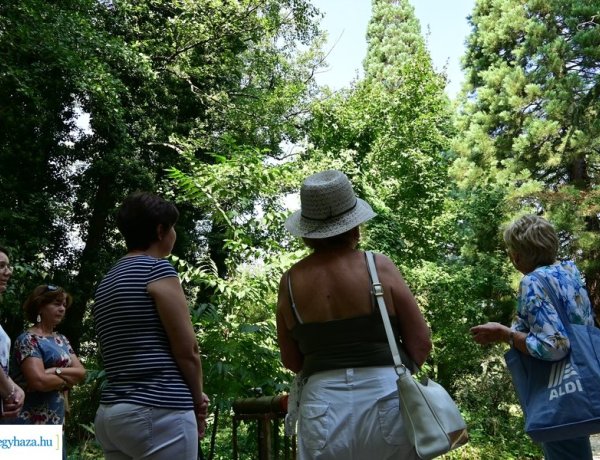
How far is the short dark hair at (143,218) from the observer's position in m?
2.11

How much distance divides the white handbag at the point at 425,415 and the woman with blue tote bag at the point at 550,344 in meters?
0.54

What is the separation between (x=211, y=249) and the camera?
46.6ft

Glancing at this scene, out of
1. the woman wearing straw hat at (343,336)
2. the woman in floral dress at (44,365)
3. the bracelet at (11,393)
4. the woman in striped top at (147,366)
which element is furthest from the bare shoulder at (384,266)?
the woman in floral dress at (44,365)

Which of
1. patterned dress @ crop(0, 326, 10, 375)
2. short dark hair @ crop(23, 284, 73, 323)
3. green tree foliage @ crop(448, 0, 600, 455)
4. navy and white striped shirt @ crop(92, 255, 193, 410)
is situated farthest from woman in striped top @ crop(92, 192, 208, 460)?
green tree foliage @ crop(448, 0, 600, 455)

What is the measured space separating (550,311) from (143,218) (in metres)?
1.45

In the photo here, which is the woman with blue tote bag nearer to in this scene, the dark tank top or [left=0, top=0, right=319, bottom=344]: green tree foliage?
the dark tank top

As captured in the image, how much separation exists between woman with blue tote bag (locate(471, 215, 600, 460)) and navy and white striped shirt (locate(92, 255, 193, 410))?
1155mm

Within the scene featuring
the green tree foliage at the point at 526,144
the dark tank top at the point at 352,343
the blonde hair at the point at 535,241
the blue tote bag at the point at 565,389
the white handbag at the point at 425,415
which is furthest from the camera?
the green tree foliage at the point at 526,144

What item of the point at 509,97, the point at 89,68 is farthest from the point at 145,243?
the point at 509,97

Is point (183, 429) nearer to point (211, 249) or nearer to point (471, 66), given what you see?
point (211, 249)

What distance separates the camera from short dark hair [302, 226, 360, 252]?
2.04m

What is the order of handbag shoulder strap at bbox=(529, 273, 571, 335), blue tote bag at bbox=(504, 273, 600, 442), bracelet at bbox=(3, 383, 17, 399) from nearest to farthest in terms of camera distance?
1. blue tote bag at bbox=(504, 273, 600, 442)
2. handbag shoulder strap at bbox=(529, 273, 571, 335)
3. bracelet at bbox=(3, 383, 17, 399)

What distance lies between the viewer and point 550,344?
218 centimetres

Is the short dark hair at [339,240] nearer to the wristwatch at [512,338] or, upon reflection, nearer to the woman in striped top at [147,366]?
the woman in striped top at [147,366]
